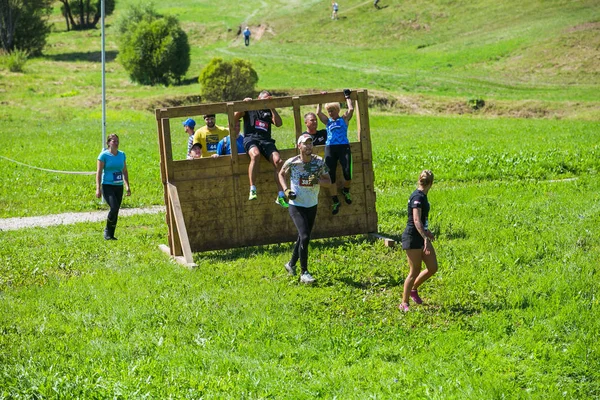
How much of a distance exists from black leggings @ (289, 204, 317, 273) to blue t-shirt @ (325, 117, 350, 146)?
93.1 inches

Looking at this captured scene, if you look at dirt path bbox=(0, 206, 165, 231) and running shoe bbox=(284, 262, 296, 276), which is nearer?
running shoe bbox=(284, 262, 296, 276)

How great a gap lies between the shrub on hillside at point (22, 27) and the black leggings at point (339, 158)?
219ft

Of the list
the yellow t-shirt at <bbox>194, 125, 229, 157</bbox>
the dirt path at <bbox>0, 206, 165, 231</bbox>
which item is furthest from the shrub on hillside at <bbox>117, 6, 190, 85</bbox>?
the yellow t-shirt at <bbox>194, 125, 229, 157</bbox>

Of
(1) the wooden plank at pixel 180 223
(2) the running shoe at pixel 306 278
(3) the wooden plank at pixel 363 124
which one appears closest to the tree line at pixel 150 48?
(3) the wooden plank at pixel 363 124

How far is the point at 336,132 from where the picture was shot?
14.6 metres

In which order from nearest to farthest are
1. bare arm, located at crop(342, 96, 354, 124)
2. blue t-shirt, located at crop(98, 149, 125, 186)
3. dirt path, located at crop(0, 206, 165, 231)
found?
1. bare arm, located at crop(342, 96, 354, 124)
2. blue t-shirt, located at crop(98, 149, 125, 186)
3. dirt path, located at crop(0, 206, 165, 231)

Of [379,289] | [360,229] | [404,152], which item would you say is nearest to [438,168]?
[404,152]

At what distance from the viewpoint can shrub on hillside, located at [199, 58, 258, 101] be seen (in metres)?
50.9

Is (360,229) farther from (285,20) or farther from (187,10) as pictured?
(187,10)

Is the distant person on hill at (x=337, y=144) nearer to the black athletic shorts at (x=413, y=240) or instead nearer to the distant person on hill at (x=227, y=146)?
the distant person on hill at (x=227, y=146)

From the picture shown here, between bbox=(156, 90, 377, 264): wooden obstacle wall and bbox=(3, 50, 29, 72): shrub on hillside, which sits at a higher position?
bbox=(3, 50, 29, 72): shrub on hillside

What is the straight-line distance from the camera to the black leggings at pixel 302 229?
40.0ft

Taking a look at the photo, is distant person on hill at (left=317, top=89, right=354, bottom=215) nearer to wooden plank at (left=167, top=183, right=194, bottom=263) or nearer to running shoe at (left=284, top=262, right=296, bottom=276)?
running shoe at (left=284, top=262, right=296, bottom=276)

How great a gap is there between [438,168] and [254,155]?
1102 centimetres
